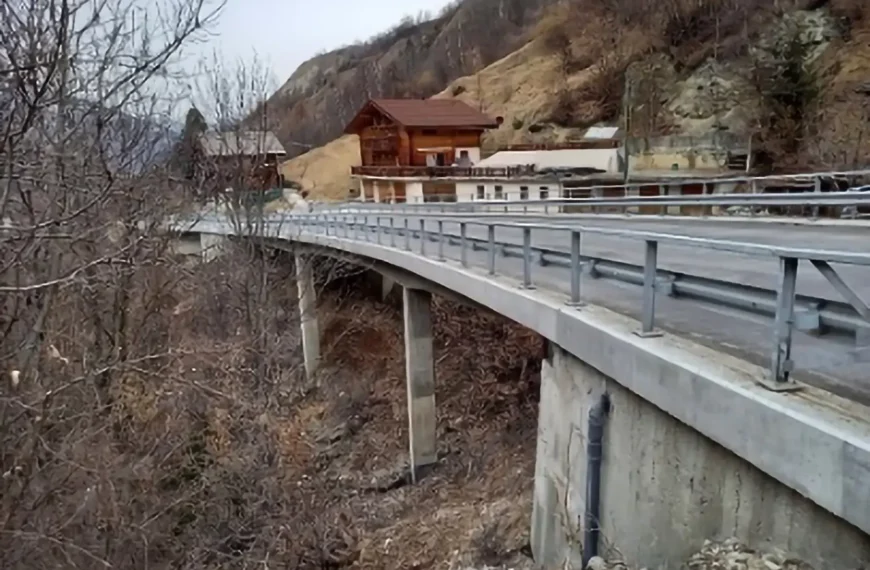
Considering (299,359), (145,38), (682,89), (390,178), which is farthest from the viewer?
(390,178)

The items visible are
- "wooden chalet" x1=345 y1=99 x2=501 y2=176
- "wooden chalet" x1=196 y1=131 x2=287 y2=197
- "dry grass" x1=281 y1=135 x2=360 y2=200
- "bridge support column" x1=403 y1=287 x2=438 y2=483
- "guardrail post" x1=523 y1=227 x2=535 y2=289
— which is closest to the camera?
"guardrail post" x1=523 y1=227 x2=535 y2=289

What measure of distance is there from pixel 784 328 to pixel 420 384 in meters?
12.8

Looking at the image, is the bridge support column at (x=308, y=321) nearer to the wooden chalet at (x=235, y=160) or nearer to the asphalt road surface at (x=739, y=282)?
the wooden chalet at (x=235, y=160)

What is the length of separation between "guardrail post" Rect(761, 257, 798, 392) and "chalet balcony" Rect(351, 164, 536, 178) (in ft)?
110

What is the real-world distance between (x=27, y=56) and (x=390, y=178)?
38.1 m

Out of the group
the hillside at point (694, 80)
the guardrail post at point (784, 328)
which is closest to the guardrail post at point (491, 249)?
the guardrail post at point (784, 328)

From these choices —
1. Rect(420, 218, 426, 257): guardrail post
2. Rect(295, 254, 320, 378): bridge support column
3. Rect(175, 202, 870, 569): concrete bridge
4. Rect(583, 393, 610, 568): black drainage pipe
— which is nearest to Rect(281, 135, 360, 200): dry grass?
Rect(295, 254, 320, 378): bridge support column

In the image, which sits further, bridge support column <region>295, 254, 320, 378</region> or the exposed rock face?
the exposed rock face

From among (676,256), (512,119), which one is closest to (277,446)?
(676,256)

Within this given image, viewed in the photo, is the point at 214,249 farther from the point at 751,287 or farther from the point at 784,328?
the point at 784,328

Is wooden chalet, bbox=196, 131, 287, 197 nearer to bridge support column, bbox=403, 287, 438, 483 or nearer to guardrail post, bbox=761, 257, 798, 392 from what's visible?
bridge support column, bbox=403, 287, 438, 483

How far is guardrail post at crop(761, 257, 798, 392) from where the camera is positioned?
336 cm

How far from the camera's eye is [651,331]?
488 centimetres

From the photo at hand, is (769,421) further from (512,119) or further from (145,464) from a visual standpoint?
(512,119)
